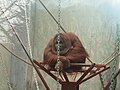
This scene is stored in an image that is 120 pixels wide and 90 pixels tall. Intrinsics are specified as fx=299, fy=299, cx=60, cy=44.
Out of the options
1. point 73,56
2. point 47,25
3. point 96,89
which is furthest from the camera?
point 47,25

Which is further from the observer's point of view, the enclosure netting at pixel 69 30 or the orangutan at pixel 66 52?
the enclosure netting at pixel 69 30

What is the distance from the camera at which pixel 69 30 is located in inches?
98.3

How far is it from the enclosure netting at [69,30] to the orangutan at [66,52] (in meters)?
0.97

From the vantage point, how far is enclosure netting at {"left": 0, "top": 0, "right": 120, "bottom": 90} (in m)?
2.35

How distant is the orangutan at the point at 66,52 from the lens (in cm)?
127

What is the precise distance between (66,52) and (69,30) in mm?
1227

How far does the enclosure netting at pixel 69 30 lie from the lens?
7.72 ft

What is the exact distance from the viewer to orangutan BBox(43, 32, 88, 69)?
127 cm

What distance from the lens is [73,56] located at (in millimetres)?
1301

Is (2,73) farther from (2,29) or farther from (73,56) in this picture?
(73,56)

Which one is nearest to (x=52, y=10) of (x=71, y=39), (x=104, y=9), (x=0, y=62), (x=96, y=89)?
(x=104, y=9)

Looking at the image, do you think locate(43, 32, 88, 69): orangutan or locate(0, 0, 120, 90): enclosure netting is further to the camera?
locate(0, 0, 120, 90): enclosure netting

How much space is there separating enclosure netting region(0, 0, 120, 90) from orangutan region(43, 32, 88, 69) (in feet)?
3.20

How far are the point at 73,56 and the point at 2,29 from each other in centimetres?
129
